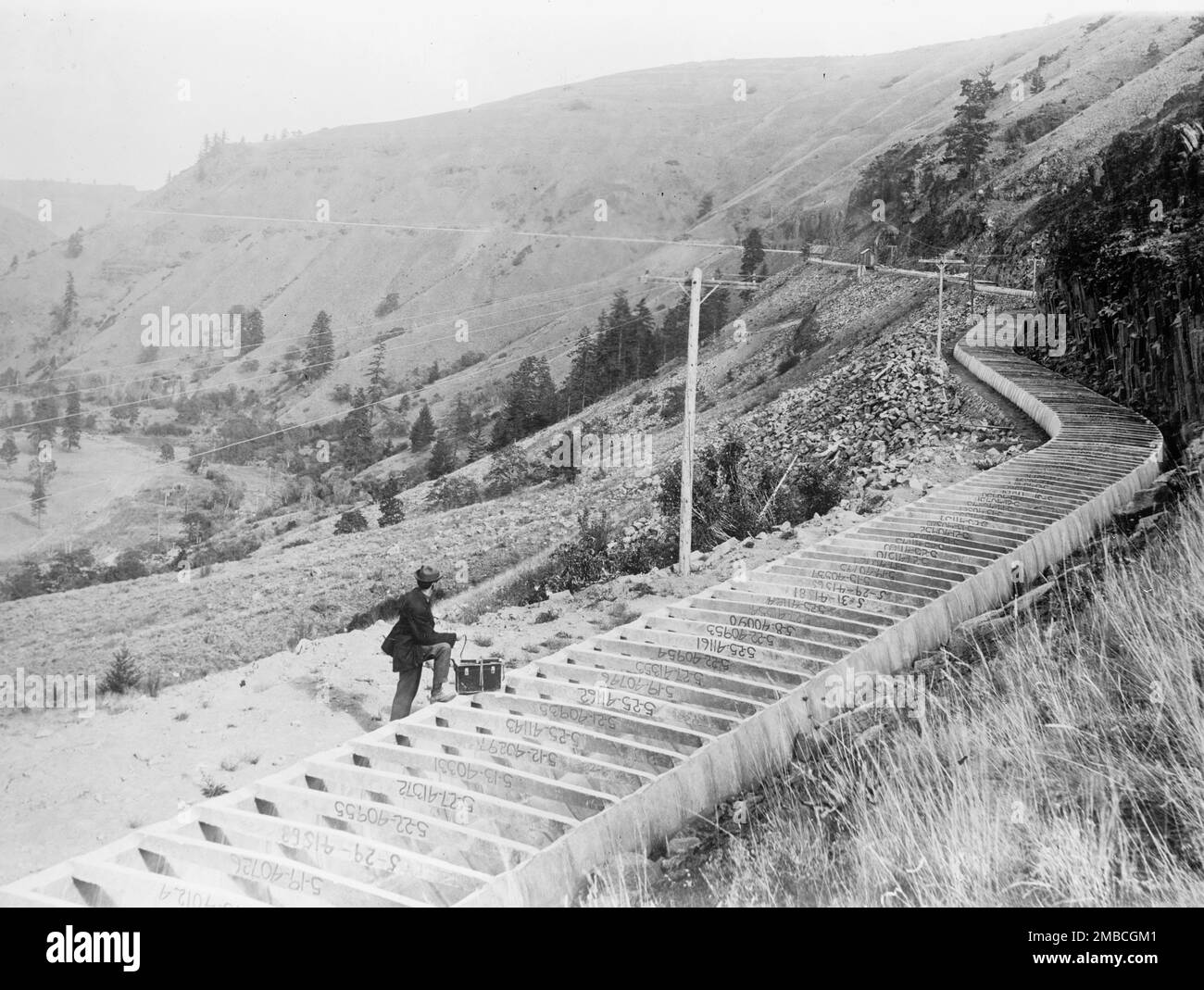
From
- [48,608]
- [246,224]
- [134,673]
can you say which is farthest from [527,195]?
[134,673]

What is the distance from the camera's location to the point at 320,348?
73062mm

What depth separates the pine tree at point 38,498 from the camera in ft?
125

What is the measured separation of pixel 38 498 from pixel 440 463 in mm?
19049

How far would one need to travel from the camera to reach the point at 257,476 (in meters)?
44.6

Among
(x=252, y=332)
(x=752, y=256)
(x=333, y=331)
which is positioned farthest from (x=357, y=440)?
(x=252, y=332)

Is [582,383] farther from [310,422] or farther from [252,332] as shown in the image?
[252,332]

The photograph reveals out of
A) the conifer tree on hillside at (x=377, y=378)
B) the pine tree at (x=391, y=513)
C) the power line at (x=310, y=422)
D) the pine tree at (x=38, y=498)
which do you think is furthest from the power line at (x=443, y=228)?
the pine tree at (x=391, y=513)

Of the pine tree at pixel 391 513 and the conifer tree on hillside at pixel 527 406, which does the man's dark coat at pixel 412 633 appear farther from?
the conifer tree on hillside at pixel 527 406

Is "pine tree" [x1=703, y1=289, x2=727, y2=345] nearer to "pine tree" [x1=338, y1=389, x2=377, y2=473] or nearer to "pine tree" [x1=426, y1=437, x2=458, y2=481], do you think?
"pine tree" [x1=426, y1=437, x2=458, y2=481]

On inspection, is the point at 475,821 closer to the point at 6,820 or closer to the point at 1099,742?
the point at 1099,742

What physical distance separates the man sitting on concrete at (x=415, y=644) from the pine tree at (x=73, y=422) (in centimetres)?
4907

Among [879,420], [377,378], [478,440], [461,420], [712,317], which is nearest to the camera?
[879,420]

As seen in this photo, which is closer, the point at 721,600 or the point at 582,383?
the point at 721,600
